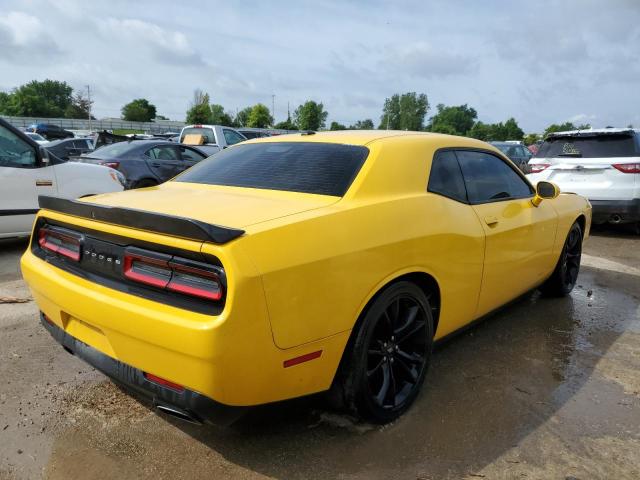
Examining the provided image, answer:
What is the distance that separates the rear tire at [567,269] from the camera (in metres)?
4.64

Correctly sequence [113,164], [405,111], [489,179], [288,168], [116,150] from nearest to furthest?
[288,168] → [489,179] → [113,164] → [116,150] → [405,111]

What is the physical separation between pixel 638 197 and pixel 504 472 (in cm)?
674

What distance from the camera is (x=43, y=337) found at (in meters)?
3.61

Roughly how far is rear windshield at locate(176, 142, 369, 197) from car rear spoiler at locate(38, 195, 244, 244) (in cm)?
83

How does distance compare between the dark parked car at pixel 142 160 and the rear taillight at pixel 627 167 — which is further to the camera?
the dark parked car at pixel 142 160

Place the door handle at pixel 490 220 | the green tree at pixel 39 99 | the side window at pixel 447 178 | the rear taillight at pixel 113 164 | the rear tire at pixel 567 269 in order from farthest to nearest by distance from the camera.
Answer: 1. the green tree at pixel 39 99
2. the rear taillight at pixel 113 164
3. the rear tire at pixel 567 269
4. the door handle at pixel 490 220
5. the side window at pixel 447 178

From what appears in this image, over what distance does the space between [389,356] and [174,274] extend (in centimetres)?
119

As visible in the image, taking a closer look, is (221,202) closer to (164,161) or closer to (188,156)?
(164,161)

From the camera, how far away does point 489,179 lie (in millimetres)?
3611

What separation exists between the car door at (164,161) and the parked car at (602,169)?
6.37 meters

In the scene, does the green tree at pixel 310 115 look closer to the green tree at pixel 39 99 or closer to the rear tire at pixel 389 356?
the green tree at pixel 39 99

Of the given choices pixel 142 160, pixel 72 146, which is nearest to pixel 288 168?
pixel 142 160

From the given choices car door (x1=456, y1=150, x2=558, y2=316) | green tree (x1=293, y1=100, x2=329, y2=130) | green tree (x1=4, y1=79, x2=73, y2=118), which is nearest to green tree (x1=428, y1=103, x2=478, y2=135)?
green tree (x1=293, y1=100, x2=329, y2=130)

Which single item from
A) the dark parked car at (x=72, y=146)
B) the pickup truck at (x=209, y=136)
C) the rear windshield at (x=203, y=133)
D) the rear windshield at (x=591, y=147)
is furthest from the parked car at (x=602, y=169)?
the dark parked car at (x=72, y=146)
